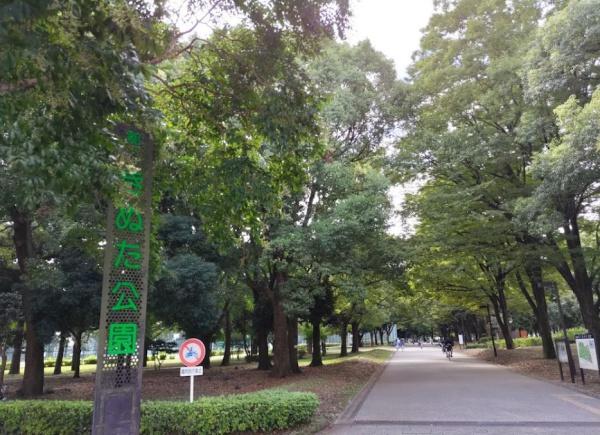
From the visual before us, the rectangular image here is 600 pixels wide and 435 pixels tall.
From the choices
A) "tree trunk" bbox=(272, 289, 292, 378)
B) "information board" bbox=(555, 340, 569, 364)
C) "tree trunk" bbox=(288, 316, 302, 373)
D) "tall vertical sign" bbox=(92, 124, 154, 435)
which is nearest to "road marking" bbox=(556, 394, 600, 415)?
"information board" bbox=(555, 340, 569, 364)

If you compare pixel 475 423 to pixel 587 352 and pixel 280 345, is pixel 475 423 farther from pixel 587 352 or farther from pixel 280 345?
pixel 280 345

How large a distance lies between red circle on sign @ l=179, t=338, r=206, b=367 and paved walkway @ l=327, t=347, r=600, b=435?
2.47 meters

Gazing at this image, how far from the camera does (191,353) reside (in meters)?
7.54

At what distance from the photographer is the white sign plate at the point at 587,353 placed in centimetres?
1094

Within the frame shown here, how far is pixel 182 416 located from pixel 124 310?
1.97 meters

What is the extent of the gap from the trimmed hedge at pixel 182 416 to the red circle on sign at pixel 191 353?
615 millimetres

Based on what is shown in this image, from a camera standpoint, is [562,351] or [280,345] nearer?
[562,351]

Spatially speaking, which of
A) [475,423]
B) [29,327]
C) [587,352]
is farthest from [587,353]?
[29,327]

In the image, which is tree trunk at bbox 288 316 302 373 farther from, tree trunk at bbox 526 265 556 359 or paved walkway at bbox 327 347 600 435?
tree trunk at bbox 526 265 556 359

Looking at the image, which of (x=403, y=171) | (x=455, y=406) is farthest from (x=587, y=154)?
(x=403, y=171)


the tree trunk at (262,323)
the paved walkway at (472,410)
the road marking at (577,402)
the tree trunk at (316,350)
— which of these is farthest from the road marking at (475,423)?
the tree trunk at (316,350)

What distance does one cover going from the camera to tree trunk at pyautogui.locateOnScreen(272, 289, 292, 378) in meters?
16.9

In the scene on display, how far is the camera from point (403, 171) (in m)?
16.2

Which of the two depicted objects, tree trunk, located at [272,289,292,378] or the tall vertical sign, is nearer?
the tall vertical sign
